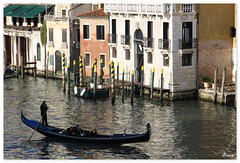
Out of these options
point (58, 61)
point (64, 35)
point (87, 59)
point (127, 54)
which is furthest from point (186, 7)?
point (58, 61)

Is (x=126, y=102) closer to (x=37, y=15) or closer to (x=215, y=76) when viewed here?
(x=215, y=76)

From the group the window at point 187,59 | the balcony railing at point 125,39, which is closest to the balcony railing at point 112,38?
the balcony railing at point 125,39

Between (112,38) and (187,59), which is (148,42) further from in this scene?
(112,38)

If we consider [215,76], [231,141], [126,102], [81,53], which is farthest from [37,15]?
[231,141]

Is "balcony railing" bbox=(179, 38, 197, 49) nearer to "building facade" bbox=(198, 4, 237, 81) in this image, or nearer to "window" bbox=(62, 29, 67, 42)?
"building facade" bbox=(198, 4, 237, 81)

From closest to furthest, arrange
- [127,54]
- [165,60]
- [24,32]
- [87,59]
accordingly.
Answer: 1. [165,60]
2. [127,54]
3. [87,59]
4. [24,32]

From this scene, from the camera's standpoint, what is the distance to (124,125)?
39625 millimetres

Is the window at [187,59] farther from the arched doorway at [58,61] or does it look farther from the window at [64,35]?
the arched doorway at [58,61]

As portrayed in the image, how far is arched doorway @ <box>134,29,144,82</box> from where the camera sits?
166ft

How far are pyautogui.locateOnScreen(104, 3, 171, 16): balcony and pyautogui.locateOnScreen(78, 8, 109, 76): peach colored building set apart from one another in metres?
1.62

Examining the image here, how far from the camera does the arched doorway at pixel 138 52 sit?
1989 inches

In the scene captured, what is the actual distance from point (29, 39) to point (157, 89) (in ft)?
70.0

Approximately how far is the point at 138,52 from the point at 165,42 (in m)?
4.40

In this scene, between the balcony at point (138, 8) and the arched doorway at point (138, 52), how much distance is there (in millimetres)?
1765
